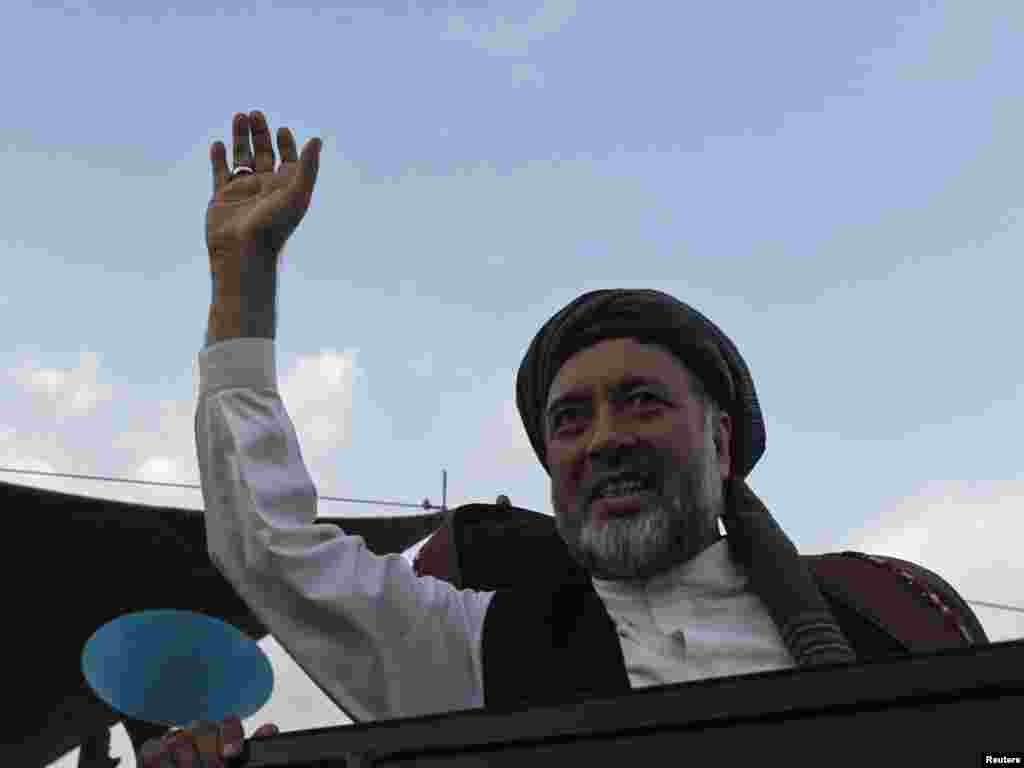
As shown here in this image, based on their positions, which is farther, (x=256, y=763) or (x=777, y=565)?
(x=777, y=565)

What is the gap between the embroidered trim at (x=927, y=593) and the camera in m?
2.12

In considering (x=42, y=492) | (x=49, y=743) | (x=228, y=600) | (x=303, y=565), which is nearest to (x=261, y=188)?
(x=303, y=565)

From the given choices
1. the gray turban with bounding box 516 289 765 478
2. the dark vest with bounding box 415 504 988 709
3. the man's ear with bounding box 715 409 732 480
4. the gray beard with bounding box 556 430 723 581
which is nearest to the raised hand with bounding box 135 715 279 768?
the dark vest with bounding box 415 504 988 709

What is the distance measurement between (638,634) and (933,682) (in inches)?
48.7

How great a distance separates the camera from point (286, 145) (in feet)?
7.25

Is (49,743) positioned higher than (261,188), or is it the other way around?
(261,188)

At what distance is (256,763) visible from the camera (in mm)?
1086

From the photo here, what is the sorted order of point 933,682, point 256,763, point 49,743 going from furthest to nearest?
1. point 49,743
2. point 256,763
3. point 933,682

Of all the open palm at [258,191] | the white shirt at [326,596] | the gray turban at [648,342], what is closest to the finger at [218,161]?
the open palm at [258,191]

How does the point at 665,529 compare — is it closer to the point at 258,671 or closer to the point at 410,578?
the point at 410,578

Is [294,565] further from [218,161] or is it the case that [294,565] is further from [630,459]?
[218,161]

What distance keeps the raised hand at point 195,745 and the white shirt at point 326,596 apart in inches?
20.3

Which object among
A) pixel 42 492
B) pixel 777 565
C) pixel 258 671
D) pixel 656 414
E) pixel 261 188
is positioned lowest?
pixel 258 671

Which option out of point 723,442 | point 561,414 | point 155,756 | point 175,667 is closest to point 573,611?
point 561,414
